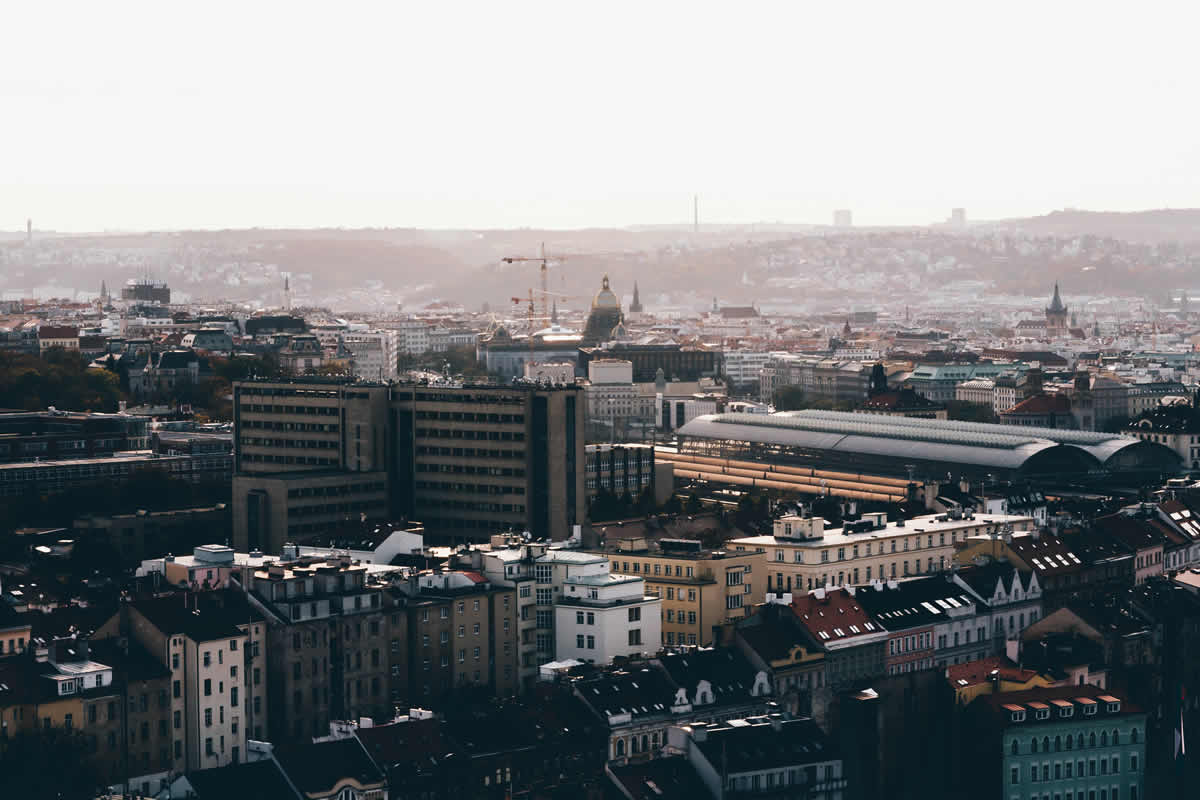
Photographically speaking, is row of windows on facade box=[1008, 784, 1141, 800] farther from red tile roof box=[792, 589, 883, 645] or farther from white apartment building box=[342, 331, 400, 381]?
white apartment building box=[342, 331, 400, 381]

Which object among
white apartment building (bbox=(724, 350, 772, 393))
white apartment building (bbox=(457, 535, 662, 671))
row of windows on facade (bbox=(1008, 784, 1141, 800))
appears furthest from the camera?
white apartment building (bbox=(724, 350, 772, 393))

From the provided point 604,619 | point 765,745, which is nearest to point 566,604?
point 604,619

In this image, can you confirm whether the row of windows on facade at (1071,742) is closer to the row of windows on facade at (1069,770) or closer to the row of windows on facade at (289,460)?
the row of windows on facade at (1069,770)

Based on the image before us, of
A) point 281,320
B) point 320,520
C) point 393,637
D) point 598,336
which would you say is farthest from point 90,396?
point 598,336

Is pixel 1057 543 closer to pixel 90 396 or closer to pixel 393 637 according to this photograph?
pixel 393 637

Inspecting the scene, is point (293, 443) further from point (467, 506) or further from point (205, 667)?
point (205, 667)

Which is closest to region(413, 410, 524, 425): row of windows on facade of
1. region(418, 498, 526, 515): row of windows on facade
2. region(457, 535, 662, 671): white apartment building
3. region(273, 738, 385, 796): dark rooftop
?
region(418, 498, 526, 515): row of windows on facade
